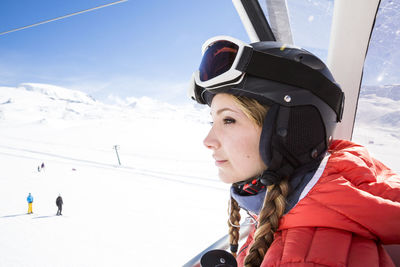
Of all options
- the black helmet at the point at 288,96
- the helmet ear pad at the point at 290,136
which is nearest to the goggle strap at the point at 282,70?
the black helmet at the point at 288,96

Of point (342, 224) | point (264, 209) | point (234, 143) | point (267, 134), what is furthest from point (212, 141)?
point (342, 224)

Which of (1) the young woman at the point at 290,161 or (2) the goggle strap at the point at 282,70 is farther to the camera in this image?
(2) the goggle strap at the point at 282,70

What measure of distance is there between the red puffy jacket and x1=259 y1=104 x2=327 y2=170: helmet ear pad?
0.16m

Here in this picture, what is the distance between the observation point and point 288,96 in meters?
0.88

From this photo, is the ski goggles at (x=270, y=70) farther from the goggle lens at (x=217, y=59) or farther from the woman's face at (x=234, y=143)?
the woman's face at (x=234, y=143)

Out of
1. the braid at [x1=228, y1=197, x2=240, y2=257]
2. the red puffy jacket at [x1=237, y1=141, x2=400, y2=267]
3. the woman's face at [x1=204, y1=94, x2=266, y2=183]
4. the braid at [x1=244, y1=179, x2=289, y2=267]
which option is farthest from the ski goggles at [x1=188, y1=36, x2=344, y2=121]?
the braid at [x1=228, y1=197, x2=240, y2=257]

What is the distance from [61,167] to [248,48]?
14681 mm

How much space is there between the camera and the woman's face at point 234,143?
898 millimetres

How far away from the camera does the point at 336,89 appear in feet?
3.34

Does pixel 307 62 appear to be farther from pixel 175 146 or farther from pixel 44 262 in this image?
pixel 175 146

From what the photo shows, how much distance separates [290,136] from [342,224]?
1.20 ft

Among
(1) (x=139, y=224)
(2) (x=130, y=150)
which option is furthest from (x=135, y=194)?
(2) (x=130, y=150)

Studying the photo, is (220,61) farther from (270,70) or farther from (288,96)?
(288,96)

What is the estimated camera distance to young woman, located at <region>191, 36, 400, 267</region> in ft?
1.98
